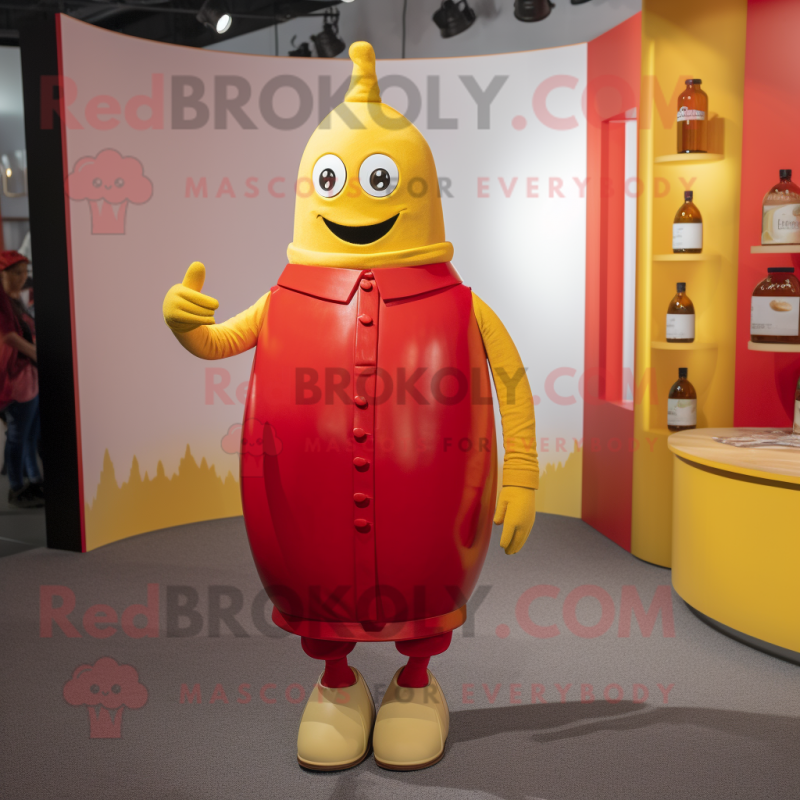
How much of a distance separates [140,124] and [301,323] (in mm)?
2277

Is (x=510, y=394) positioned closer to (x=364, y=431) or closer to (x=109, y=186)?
(x=364, y=431)

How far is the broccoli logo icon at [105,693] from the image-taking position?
2.17m

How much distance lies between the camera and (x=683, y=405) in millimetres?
3141

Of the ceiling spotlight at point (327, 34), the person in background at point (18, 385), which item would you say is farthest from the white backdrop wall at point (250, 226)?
the person in background at point (18, 385)

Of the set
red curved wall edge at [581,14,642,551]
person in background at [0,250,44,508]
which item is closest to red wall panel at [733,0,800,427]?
red curved wall edge at [581,14,642,551]

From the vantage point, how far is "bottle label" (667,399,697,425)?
3.14m

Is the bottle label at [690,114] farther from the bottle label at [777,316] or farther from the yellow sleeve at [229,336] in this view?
the yellow sleeve at [229,336]

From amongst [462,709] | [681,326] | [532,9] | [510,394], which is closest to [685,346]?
[681,326]

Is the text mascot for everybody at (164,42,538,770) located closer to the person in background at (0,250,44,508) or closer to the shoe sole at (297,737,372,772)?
the shoe sole at (297,737,372,772)

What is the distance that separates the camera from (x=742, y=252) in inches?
125

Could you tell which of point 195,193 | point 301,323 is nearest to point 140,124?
point 195,193

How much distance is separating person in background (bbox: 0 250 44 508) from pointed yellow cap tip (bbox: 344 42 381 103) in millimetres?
2170

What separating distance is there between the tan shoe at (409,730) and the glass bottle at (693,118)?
2125 millimetres

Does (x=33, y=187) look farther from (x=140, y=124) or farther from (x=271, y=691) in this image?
(x=271, y=691)
